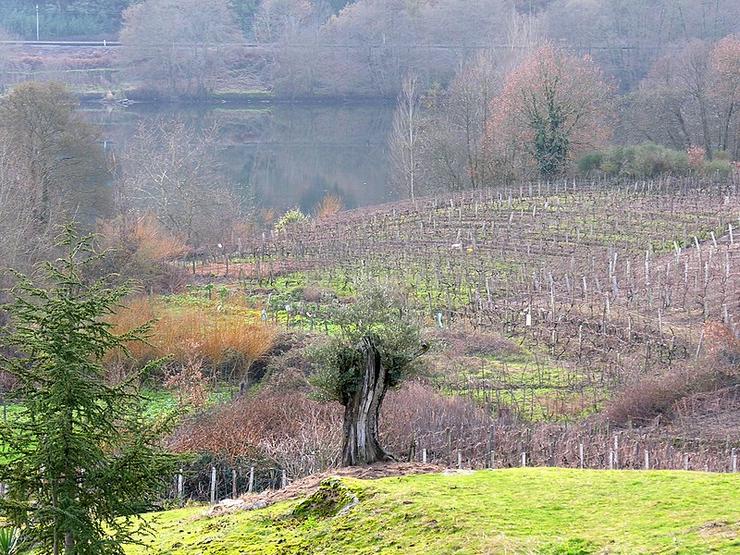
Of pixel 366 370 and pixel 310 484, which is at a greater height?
pixel 366 370

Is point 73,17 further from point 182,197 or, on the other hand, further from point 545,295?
point 545,295

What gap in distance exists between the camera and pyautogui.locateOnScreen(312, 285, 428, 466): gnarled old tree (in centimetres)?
1256

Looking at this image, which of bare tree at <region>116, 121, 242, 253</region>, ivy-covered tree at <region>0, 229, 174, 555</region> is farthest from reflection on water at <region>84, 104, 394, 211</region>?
ivy-covered tree at <region>0, 229, 174, 555</region>

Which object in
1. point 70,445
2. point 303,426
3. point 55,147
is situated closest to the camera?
point 70,445

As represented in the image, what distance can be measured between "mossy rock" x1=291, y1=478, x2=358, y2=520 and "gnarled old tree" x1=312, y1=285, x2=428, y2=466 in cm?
179

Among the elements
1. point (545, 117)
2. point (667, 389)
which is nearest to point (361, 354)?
point (667, 389)

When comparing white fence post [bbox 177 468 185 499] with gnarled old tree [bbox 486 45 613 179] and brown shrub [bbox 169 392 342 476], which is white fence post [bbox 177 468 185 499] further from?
gnarled old tree [bbox 486 45 613 179]

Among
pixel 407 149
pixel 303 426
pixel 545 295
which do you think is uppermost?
pixel 407 149

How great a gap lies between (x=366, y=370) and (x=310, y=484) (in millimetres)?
1905

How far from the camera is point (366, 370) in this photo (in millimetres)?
12789

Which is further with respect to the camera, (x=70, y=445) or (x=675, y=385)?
(x=675, y=385)

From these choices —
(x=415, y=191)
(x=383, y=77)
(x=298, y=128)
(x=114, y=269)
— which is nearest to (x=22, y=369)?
(x=114, y=269)

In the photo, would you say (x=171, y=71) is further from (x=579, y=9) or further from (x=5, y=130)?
(x=5, y=130)

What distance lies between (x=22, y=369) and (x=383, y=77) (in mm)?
94090
